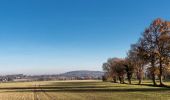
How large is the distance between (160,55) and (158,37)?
364 cm

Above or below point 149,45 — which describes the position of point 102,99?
below

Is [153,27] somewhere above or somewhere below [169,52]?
above

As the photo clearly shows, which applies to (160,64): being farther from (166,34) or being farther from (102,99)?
(102,99)

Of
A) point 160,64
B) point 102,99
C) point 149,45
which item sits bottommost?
point 102,99

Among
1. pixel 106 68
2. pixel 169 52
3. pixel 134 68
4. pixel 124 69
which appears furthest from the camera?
pixel 106 68

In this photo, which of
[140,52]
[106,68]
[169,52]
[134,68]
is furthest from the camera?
[106,68]

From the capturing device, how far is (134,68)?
9356 cm

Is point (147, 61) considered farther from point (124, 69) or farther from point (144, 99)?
point (124, 69)

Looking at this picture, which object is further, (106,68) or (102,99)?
(106,68)

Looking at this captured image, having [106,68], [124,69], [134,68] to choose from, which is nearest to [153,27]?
[134,68]

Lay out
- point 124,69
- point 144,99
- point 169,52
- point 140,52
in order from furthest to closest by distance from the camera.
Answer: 1. point 124,69
2. point 140,52
3. point 169,52
4. point 144,99

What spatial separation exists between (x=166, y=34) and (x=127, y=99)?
32853 mm

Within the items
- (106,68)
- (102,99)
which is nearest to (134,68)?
(106,68)

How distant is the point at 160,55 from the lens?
6006cm
